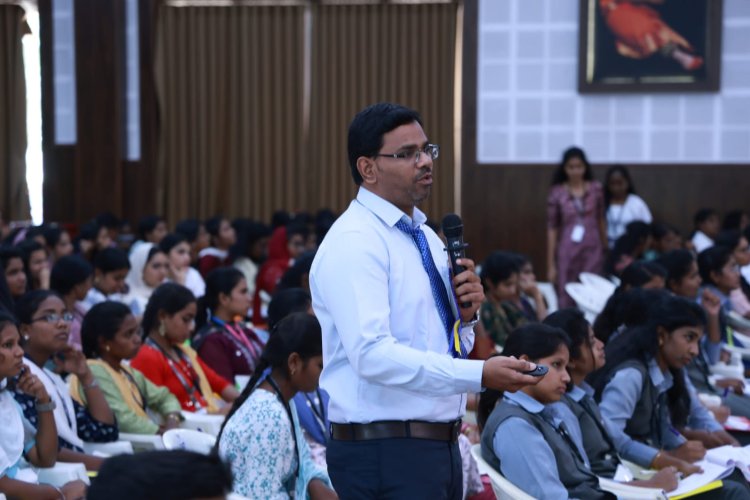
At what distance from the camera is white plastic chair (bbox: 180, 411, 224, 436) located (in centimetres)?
399

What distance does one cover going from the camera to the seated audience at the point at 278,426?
2.76m

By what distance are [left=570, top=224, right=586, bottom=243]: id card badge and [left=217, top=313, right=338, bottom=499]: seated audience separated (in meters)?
5.31

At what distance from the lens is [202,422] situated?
158 inches

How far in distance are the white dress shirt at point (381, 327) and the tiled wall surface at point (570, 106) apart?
7823 mm

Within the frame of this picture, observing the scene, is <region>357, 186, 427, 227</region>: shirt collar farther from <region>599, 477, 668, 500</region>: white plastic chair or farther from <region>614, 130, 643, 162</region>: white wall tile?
<region>614, 130, 643, 162</region>: white wall tile

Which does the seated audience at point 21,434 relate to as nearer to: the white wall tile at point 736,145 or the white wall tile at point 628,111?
the white wall tile at point 628,111

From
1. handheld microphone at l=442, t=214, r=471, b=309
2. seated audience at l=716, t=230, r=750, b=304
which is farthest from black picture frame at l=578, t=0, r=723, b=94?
handheld microphone at l=442, t=214, r=471, b=309

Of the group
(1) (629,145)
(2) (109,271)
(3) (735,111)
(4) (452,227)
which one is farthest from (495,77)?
(4) (452,227)

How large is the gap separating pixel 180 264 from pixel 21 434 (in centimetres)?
365

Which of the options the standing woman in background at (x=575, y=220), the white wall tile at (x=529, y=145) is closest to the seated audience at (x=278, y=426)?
the standing woman in background at (x=575, y=220)

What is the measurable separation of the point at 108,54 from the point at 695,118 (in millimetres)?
5271

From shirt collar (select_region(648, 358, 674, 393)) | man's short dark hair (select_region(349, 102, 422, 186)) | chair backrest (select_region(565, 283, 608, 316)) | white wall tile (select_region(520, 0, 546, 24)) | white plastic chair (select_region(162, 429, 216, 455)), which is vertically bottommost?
chair backrest (select_region(565, 283, 608, 316))

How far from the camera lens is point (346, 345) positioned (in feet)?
6.55

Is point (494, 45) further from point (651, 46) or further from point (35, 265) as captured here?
point (35, 265)
